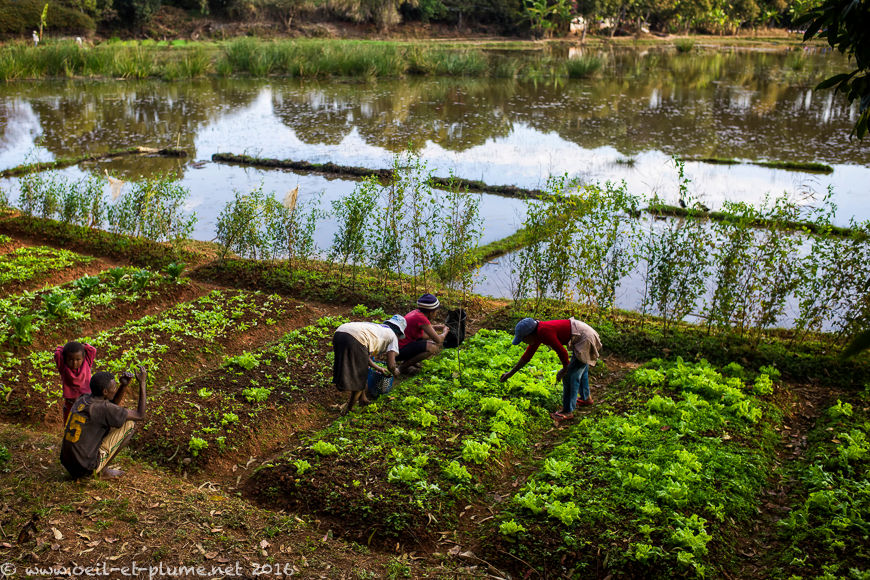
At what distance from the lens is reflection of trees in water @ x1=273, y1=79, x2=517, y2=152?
24844 millimetres

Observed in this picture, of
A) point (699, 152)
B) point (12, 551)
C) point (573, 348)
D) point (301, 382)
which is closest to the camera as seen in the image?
point (12, 551)

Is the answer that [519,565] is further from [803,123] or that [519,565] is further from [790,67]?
[790,67]

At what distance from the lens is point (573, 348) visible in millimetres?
7801

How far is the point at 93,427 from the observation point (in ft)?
20.7

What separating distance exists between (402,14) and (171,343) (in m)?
54.5

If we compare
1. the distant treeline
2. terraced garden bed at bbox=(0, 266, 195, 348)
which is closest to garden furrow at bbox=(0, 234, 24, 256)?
terraced garden bed at bbox=(0, 266, 195, 348)

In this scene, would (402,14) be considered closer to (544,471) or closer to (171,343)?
(171,343)

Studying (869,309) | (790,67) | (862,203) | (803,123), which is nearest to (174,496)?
(869,309)

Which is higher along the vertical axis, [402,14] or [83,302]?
[402,14]

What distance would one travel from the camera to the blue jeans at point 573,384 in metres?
7.93

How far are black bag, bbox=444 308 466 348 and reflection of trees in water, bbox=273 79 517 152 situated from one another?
1183 cm

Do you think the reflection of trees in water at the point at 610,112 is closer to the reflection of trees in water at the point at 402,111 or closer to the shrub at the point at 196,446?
the reflection of trees in water at the point at 402,111

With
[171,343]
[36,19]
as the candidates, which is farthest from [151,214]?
[36,19]

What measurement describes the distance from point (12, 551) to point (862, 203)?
18.8 m
